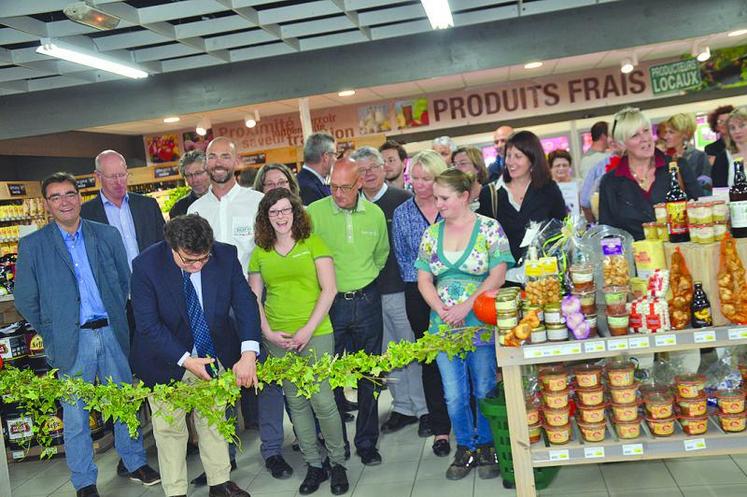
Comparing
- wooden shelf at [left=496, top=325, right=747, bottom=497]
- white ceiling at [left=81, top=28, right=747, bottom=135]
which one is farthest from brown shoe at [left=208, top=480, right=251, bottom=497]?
white ceiling at [left=81, top=28, right=747, bottom=135]

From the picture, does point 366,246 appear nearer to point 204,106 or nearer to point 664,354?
point 664,354

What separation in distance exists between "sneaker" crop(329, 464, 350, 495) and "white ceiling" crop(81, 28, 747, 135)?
742cm

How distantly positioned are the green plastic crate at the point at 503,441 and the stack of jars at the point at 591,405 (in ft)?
1.34

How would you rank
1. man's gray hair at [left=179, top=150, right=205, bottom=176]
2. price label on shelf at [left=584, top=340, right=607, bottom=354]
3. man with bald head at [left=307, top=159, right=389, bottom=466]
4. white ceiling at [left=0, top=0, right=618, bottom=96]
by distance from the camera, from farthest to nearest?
white ceiling at [left=0, top=0, right=618, bottom=96]
man's gray hair at [left=179, top=150, right=205, bottom=176]
man with bald head at [left=307, top=159, right=389, bottom=466]
price label on shelf at [left=584, top=340, right=607, bottom=354]

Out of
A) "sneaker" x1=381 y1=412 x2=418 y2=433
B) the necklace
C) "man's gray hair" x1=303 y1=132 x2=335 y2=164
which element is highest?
"man's gray hair" x1=303 y1=132 x2=335 y2=164

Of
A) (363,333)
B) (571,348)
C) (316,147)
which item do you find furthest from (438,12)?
(571,348)

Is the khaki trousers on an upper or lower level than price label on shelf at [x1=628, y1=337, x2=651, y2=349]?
lower

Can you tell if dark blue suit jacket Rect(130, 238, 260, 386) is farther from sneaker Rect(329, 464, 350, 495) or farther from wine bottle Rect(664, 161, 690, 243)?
A: wine bottle Rect(664, 161, 690, 243)

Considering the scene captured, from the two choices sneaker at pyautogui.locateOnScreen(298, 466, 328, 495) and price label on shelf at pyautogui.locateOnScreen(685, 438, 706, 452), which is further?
sneaker at pyautogui.locateOnScreen(298, 466, 328, 495)

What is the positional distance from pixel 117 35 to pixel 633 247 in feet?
18.1

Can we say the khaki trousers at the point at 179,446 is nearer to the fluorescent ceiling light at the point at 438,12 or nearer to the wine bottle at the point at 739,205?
the wine bottle at the point at 739,205

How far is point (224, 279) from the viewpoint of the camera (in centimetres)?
377

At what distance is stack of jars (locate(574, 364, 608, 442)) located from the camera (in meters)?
3.27

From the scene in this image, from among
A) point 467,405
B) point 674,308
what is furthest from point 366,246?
point 674,308
